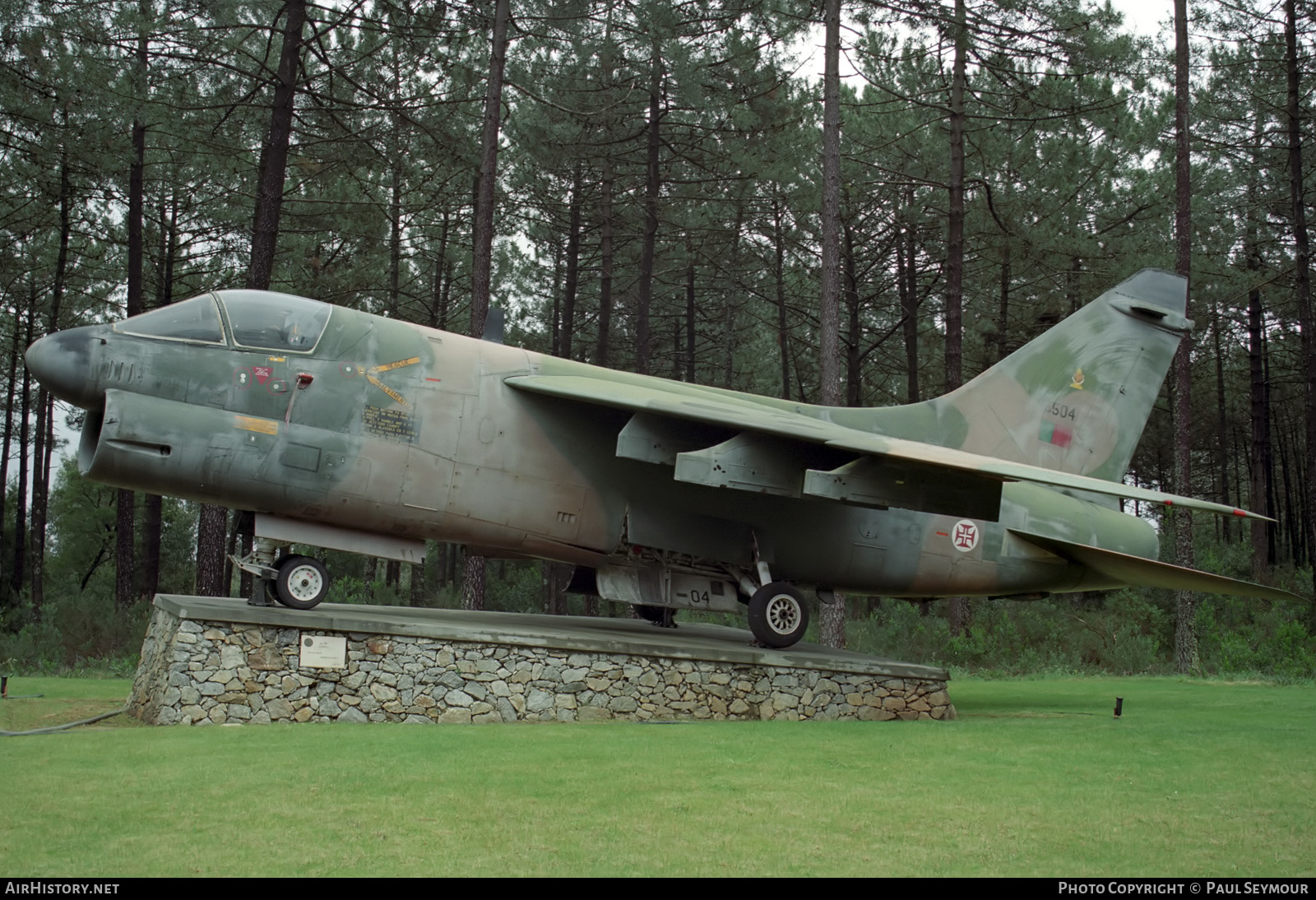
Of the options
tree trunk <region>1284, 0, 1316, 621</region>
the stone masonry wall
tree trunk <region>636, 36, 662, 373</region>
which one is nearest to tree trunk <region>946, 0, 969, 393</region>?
tree trunk <region>1284, 0, 1316, 621</region>

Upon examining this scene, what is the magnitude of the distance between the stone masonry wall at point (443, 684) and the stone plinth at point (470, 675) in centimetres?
1

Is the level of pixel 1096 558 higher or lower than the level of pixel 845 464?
lower

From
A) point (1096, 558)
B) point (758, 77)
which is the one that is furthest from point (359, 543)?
point (758, 77)

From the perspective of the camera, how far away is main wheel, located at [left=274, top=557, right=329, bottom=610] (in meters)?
11.4

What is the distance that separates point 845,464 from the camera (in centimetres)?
1241

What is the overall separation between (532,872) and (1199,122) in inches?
1242

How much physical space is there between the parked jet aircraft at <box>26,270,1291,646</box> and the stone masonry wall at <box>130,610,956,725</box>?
91 centimetres

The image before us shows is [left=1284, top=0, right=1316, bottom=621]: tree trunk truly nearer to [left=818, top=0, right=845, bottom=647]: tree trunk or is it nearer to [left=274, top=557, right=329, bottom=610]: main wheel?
[left=818, top=0, right=845, bottom=647]: tree trunk

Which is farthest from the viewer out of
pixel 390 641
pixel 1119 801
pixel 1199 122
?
pixel 1199 122

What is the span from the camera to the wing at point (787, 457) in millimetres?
11648

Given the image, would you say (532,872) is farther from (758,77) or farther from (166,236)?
(166,236)

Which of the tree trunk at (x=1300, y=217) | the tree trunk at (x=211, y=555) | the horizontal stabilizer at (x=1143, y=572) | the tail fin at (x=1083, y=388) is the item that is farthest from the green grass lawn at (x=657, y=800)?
the tree trunk at (x=1300, y=217)

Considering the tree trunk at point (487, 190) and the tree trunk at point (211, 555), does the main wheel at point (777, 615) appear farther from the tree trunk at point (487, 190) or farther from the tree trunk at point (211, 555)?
the tree trunk at point (211, 555)

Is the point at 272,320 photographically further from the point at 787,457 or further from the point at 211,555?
the point at 211,555
